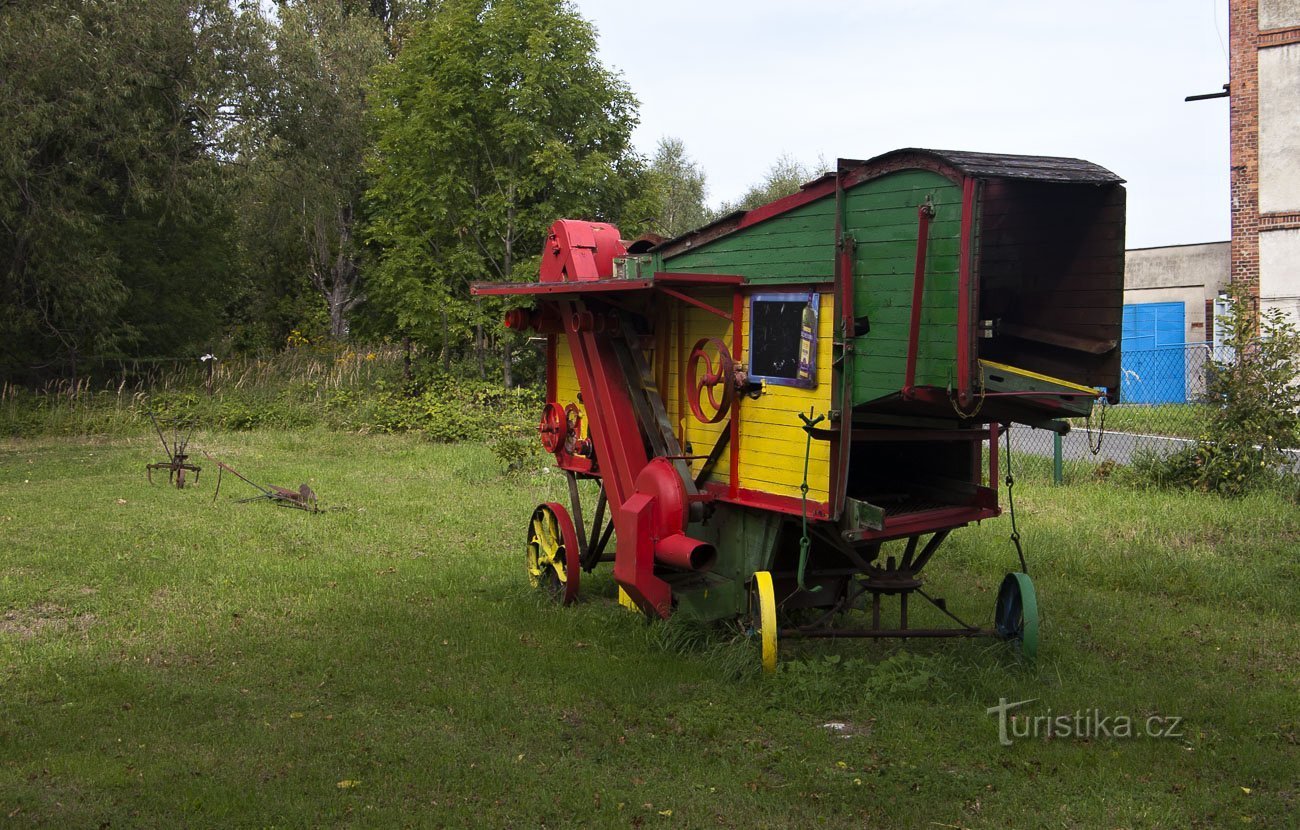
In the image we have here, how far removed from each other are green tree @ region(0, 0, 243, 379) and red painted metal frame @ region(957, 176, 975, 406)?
62.8 feet

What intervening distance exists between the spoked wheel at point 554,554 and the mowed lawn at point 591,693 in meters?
0.20

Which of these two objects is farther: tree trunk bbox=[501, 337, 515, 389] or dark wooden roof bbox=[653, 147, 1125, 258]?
tree trunk bbox=[501, 337, 515, 389]

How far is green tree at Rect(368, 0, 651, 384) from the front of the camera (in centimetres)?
2205

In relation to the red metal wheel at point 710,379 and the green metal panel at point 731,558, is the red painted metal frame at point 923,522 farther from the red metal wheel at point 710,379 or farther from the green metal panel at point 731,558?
the red metal wheel at point 710,379

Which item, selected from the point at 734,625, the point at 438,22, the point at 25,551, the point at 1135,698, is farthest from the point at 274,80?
the point at 1135,698

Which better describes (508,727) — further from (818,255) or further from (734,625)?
(818,255)

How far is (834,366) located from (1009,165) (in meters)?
1.38

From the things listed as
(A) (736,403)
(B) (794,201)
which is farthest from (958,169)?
(A) (736,403)

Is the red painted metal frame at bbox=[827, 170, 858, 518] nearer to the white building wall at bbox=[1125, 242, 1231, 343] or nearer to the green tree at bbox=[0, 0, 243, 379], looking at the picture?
the green tree at bbox=[0, 0, 243, 379]

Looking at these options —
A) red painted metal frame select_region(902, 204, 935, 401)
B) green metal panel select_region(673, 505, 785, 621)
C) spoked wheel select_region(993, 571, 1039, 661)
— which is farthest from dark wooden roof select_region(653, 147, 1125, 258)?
spoked wheel select_region(993, 571, 1039, 661)

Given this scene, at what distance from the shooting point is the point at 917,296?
18.8 feet

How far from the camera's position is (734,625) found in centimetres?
725

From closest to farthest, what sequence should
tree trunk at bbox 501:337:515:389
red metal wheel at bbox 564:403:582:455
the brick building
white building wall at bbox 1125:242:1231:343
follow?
red metal wheel at bbox 564:403:582:455
tree trunk at bbox 501:337:515:389
the brick building
white building wall at bbox 1125:242:1231:343

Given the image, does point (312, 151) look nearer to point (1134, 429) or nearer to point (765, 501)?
point (1134, 429)
